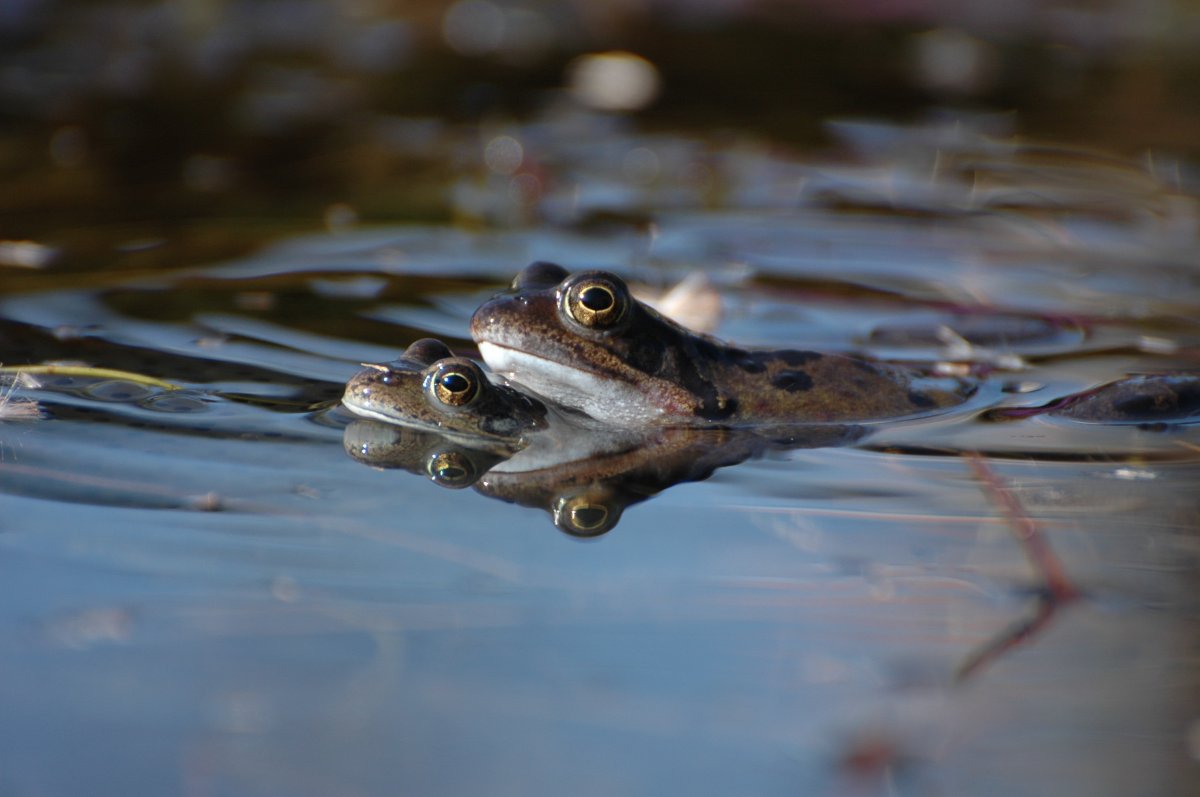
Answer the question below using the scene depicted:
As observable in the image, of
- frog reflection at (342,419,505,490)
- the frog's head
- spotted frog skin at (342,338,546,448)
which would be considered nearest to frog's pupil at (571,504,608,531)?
frog reflection at (342,419,505,490)

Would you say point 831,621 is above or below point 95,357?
below

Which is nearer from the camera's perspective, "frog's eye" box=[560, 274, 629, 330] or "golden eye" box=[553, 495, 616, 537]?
"golden eye" box=[553, 495, 616, 537]

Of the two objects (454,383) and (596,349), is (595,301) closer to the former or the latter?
(596,349)

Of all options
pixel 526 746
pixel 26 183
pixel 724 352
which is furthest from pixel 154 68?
pixel 526 746

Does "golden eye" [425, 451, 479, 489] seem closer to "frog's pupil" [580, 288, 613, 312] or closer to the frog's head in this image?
A: the frog's head

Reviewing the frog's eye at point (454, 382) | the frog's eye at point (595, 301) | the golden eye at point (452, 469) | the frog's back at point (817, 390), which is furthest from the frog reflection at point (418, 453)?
the frog's back at point (817, 390)

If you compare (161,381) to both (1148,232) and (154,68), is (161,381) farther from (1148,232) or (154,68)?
(154,68)

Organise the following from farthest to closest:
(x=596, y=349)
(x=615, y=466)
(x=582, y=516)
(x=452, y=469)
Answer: (x=596, y=349), (x=615, y=466), (x=452, y=469), (x=582, y=516)

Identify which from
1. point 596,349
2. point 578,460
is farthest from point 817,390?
point 578,460
